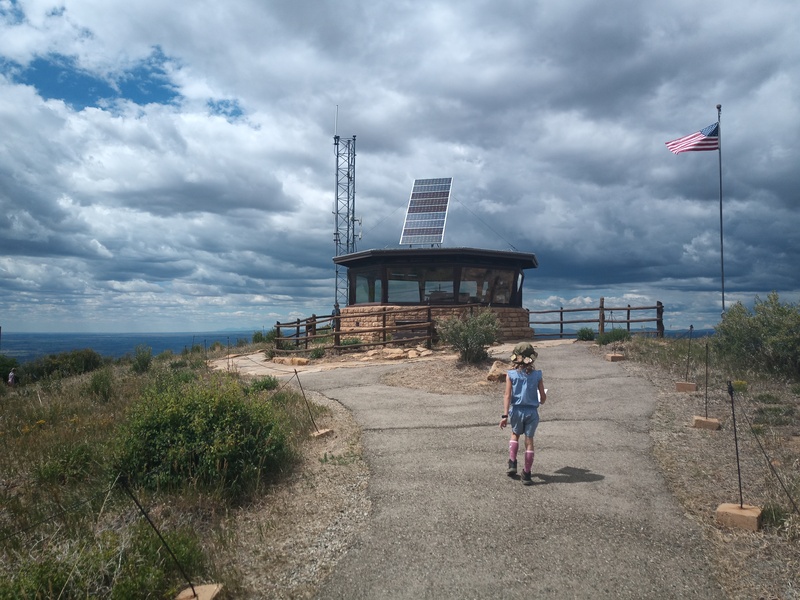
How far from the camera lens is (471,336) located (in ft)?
50.2

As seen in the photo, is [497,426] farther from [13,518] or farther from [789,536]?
[13,518]

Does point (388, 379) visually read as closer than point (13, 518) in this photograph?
No

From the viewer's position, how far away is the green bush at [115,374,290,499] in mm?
7141

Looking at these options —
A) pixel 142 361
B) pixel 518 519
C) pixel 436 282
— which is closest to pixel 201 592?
pixel 518 519

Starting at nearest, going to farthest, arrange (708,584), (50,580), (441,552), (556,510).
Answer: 1. (50,580)
2. (708,584)
3. (441,552)
4. (556,510)

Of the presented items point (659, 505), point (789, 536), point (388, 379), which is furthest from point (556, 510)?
point (388, 379)

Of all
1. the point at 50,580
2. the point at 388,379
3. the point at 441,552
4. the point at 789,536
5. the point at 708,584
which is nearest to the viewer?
the point at 50,580

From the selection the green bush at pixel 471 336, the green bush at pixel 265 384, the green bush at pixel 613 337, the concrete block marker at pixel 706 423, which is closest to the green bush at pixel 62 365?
the green bush at pixel 265 384

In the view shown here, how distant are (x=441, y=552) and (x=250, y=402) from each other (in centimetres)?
417

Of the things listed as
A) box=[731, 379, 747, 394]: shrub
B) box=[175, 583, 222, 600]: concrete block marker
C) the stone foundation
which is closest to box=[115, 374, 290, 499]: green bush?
box=[175, 583, 222, 600]: concrete block marker

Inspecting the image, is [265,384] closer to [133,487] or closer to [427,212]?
[133,487]

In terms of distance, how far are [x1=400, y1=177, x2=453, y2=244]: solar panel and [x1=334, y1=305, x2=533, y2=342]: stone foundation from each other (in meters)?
2.82

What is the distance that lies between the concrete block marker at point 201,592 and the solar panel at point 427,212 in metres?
18.9

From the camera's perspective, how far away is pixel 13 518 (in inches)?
262
